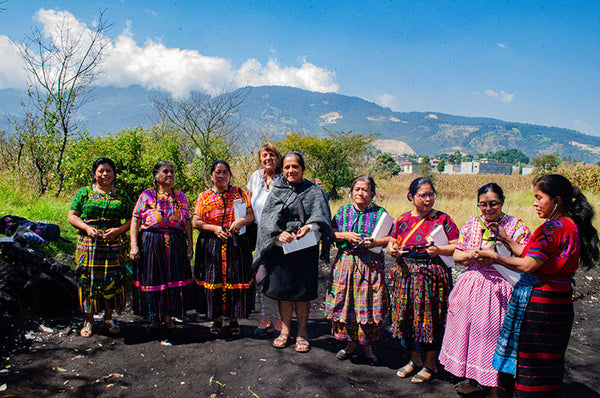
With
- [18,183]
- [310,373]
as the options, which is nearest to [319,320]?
[310,373]

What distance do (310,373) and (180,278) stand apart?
1667 millimetres

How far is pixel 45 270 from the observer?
4445 mm

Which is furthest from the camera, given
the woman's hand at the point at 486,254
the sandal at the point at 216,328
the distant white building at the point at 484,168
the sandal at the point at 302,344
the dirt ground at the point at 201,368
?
the distant white building at the point at 484,168

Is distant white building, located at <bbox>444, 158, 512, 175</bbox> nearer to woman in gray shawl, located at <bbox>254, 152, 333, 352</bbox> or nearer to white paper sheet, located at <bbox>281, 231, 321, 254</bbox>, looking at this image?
woman in gray shawl, located at <bbox>254, 152, 333, 352</bbox>

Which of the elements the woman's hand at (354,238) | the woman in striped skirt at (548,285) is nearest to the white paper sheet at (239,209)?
the woman's hand at (354,238)

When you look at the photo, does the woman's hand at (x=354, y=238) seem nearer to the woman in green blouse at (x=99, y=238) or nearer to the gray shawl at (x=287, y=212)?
the gray shawl at (x=287, y=212)

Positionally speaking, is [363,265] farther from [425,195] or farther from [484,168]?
[484,168]

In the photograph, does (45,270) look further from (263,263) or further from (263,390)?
(263,390)

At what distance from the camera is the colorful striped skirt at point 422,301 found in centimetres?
332

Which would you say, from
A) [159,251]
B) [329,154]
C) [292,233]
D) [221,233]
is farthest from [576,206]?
[329,154]

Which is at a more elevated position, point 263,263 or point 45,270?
point 263,263

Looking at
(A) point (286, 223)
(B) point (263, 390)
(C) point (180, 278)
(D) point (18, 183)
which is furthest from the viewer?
(D) point (18, 183)

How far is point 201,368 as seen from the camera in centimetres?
354

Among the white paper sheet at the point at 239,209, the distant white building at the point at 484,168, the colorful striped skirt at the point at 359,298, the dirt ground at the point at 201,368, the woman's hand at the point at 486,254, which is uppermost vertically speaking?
the distant white building at the point at 484,168
